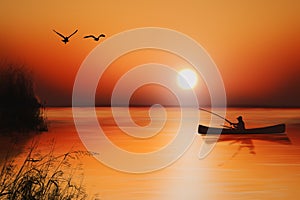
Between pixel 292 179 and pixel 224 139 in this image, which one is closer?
pixel 292 179

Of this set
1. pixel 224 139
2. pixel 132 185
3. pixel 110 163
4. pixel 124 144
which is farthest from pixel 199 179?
pixel 224 139

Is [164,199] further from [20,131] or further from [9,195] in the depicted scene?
[20,131]

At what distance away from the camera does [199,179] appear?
770 centimetres

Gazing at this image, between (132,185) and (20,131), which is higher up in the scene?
(132,185)

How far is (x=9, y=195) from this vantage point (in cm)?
454

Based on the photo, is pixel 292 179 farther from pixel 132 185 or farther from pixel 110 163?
pixel 110 163

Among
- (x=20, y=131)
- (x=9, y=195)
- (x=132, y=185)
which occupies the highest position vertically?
(x=9, y=195)

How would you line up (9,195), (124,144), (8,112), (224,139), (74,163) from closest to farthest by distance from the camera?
1. (9,195)
2. (74,163)
3. (8,112)
4. (124,144)
5. (224,139)

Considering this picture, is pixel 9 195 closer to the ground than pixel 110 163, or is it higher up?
higher up

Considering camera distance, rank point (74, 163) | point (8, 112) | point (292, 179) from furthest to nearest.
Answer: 1. point (8, 112)
2. point (74, 163)
3. point (292, 179)

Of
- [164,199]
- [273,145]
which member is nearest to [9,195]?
[164,199]

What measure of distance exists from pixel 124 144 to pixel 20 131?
2196mm

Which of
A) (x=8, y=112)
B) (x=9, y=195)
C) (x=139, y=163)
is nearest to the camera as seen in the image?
(x=9, y=195)

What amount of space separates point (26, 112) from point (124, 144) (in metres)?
2.18
